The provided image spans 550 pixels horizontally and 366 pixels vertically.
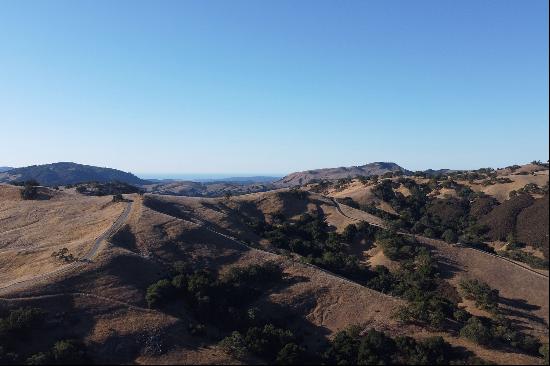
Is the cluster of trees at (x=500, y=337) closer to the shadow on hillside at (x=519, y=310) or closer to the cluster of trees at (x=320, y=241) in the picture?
the shadow on hillside at (x=519, y=310)

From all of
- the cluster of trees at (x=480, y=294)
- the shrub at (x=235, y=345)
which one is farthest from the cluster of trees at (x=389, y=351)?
the cluster of trees at (x=480, y=294)

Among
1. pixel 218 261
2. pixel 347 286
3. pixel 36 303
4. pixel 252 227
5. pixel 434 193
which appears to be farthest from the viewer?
pixel 434 193

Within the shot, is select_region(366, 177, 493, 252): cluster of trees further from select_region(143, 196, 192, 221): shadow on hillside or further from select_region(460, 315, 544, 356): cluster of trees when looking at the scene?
select_region(143, 196, 192, 221): shadow on hillside

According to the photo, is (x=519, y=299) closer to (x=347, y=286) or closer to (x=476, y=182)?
(x=347, y=286)

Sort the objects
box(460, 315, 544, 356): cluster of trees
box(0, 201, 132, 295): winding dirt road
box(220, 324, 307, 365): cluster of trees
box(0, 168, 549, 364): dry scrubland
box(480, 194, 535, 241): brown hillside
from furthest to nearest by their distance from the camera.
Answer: box(480, 194, 535, 241): brown hillside → box(0, 201, 132, 295): winding dirt road → box(460, 315, 544, 356): cluster of trees → box(0, 168, 549, 364): dry scrubland → box(220, 324, 307, 365): cluster of trees

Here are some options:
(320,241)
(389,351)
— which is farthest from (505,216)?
(389,351)

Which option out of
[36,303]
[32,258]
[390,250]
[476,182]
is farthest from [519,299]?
[476,182]

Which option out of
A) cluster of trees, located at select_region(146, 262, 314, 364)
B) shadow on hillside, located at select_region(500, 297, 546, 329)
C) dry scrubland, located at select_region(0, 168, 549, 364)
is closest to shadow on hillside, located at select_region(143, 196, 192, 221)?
dry scrubland, located at select_region(0, 168, 549, 364)
